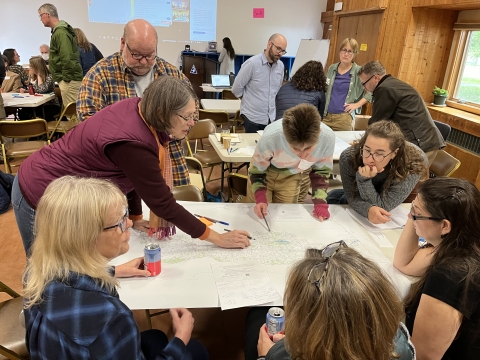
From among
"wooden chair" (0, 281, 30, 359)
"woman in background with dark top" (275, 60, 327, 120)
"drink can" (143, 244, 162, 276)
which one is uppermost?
"woman in background with dark top" (275, 60, 327, 120)

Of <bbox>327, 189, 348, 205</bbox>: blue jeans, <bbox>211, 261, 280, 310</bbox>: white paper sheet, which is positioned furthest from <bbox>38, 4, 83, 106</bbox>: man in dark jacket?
<bbox>211, 261, 280, 310</bbox>: white paper sheet

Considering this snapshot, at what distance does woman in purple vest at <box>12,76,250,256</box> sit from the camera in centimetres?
137

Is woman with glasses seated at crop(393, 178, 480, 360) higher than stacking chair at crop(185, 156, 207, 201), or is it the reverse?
woman with glasses seated at crop(393, 178, 480, 360)

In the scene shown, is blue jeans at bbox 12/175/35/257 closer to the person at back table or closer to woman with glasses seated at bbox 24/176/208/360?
woman with glasses seated at bbox 24/176/208/360

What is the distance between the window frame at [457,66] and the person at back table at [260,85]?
8.52 ft

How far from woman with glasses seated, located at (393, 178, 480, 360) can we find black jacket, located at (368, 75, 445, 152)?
2.05 m

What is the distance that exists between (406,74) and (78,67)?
461 centimetres

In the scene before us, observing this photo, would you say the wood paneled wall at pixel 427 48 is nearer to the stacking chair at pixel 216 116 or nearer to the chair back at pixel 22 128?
the stacking chair at pixel 216 116

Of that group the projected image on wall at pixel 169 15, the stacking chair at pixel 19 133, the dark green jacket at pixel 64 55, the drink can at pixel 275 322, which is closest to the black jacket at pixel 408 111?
the drink can at pixel 275 322

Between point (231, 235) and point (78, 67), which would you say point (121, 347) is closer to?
point (231, 235)

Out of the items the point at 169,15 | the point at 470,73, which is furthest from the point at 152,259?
the point at 169,15

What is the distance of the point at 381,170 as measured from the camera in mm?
2010

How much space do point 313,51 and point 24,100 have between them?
5259mm

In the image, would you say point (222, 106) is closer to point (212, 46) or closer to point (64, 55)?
point (64, 55)
